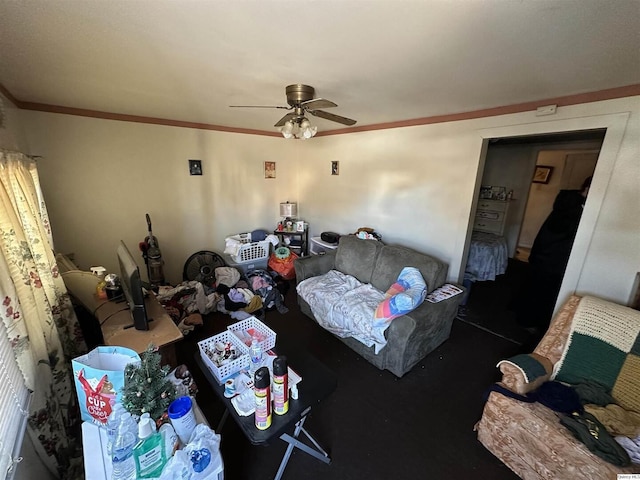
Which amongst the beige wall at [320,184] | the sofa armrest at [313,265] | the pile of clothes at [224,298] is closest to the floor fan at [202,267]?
the pile of clothes at [224,298]

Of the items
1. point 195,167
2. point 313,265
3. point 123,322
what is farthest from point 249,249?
point 123,322

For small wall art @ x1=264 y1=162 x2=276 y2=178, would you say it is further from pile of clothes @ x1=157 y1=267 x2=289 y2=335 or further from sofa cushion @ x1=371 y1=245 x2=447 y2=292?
sofa cushion @ x1=371 y1=245 x2=447 y2=292

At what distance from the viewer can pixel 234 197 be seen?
3.88 meters

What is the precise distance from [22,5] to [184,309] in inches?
97.9

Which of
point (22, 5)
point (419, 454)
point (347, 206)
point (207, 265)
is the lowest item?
point (419, 454)

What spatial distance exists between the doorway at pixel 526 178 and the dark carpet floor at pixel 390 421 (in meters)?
1.70

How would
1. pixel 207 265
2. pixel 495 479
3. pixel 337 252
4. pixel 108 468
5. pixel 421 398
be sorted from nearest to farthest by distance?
pixel 108 468
pixel 495 479
pixel 421 398
pixel 337 252
pixel 207 265

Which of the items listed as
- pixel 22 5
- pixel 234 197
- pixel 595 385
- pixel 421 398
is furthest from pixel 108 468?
pixel 234 197

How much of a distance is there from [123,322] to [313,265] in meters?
1.89

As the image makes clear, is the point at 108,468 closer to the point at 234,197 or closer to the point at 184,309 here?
the point at 184,309

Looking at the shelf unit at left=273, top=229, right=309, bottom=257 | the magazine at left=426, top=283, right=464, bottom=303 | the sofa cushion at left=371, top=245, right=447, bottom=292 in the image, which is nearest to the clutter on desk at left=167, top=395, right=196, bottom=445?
the magazine at left=426, top=283, right=464, bottom=303

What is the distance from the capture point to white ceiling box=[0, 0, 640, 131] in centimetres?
99

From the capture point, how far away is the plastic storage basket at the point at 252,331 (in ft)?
5.23

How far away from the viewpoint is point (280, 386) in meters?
1.13
